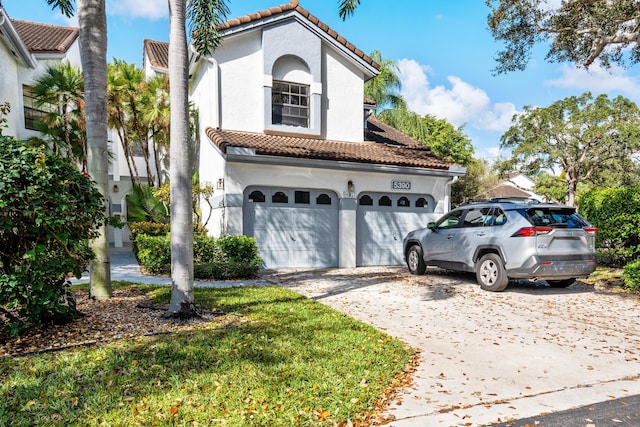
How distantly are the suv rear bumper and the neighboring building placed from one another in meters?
16.6

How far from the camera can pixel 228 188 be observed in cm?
1135

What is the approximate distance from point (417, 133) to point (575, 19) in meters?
17.7

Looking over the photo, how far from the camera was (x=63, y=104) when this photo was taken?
48.5 feet

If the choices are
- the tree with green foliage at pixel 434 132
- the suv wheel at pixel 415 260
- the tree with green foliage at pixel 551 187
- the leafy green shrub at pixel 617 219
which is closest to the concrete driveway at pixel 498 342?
the suv wheel at pixel 415 260

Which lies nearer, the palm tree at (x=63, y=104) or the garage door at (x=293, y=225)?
the garage door at (x=293, y=225)

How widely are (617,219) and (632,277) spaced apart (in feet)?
7.51

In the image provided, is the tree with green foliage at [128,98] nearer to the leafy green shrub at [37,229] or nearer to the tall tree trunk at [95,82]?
the tall tree trunk at [95,82]

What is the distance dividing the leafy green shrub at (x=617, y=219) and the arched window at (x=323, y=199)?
25.0 ft

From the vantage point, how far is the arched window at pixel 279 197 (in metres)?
12.2

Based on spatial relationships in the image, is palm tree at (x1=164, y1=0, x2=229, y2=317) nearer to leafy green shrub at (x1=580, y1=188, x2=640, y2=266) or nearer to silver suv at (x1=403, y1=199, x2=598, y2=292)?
silver suv at (x1=403, y1=199, x2=598, y2=292)

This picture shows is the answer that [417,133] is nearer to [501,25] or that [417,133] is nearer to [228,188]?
[501,25]

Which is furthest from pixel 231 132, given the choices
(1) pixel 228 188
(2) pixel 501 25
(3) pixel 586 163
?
(3) pixel 586 163

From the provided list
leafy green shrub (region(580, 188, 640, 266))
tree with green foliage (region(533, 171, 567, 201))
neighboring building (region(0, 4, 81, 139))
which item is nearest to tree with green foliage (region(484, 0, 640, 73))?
leafy green shrub (region(580, 188, 640, 266))

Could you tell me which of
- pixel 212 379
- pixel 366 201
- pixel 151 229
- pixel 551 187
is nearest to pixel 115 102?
pixel 151 229
